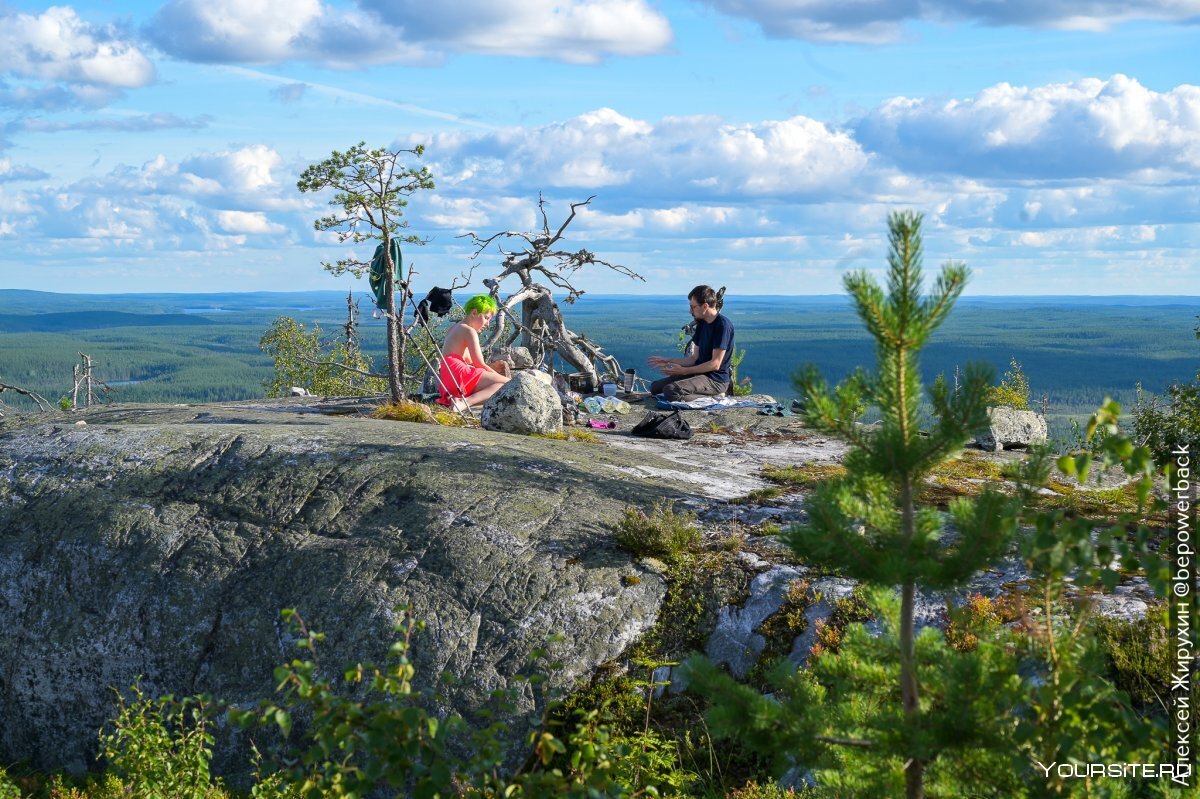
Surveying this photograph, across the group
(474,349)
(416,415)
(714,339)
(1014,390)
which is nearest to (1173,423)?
(714,339)

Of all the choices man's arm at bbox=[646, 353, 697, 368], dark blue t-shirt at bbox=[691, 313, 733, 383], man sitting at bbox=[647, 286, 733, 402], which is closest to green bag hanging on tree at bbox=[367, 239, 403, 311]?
man sitting at bbox=[647, 286, 733, 402]

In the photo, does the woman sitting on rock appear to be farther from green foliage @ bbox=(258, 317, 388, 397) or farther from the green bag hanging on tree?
green foliage @ bbox=(258, 317, 388, 397)

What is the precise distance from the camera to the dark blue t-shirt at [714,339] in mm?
17297

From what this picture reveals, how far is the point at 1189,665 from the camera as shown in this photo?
687 centimetres

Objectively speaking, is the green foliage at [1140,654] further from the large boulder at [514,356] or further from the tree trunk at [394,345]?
the large boulder at [514,356]

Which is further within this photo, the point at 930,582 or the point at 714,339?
the point at 714,339

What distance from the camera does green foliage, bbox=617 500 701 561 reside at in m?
8.82

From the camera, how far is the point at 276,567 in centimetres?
891

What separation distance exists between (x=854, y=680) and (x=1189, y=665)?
3.43 m

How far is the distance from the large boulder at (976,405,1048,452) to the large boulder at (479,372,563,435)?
595 cm

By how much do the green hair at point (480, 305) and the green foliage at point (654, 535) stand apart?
643 centimetres

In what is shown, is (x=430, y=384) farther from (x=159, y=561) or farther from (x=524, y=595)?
(x=524, y=595)

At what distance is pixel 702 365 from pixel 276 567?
9.95 m

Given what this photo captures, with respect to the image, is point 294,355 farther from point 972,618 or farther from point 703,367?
point 972,618
